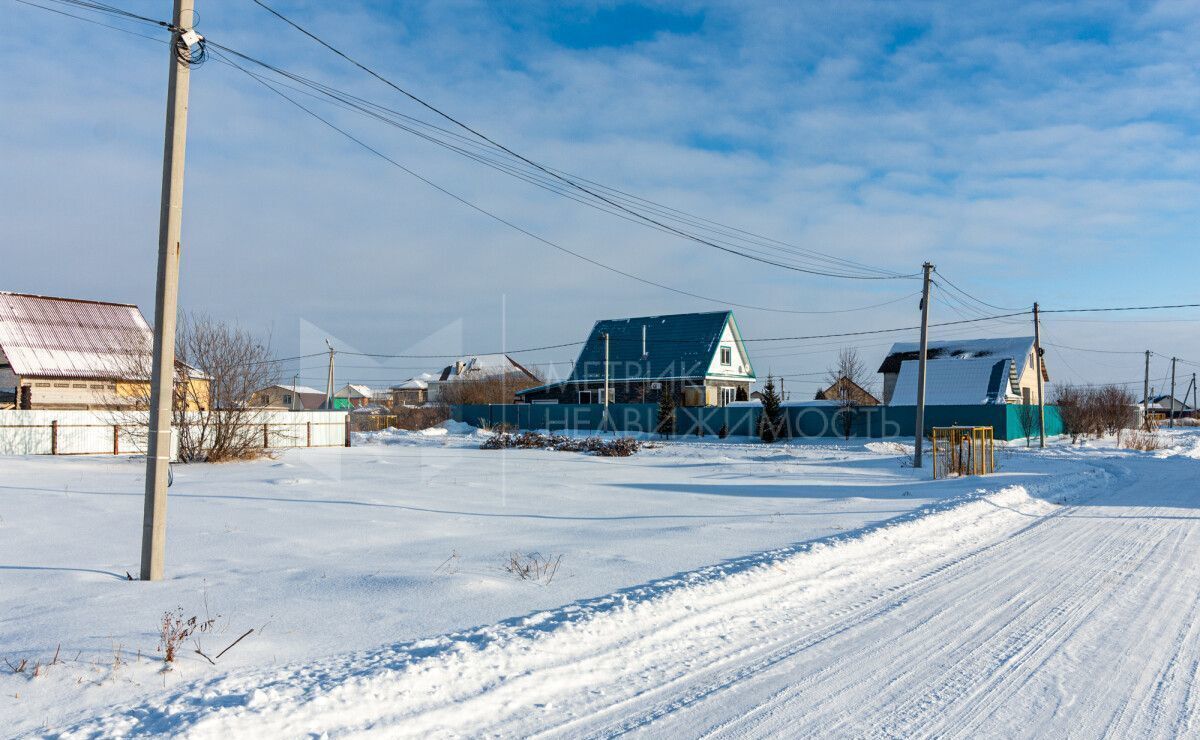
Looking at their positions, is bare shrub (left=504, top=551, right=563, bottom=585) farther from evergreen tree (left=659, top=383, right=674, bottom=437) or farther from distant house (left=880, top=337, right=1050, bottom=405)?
distant house (left=880, top=337, right=1050, bottom=405)

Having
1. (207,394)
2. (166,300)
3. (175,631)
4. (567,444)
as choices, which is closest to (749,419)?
(567,444)

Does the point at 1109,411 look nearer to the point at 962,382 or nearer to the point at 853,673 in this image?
the point at 962,382

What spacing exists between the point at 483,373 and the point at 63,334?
2020 inches

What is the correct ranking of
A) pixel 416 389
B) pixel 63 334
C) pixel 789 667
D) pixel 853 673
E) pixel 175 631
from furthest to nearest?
pixel 416 389 < pixel 63 334 < pixel 175 631 < pixel 789 667 < pixel 853 673

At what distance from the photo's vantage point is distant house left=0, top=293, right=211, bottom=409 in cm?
2823

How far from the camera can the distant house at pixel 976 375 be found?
40.7 metres

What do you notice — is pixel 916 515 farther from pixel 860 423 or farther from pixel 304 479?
pixel 860 423

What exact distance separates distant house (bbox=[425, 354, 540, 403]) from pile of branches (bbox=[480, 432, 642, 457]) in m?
39.7

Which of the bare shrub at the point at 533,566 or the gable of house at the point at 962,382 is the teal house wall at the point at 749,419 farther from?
the bare shrub at the point at 533,566

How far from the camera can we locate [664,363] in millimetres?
48656

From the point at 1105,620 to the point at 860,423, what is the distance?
3391 cm

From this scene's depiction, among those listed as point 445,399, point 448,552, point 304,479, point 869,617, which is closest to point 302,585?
point 448,552

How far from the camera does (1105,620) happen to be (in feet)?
20.4

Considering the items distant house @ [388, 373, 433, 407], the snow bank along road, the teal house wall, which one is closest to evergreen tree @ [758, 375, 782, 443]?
the teal house wall
